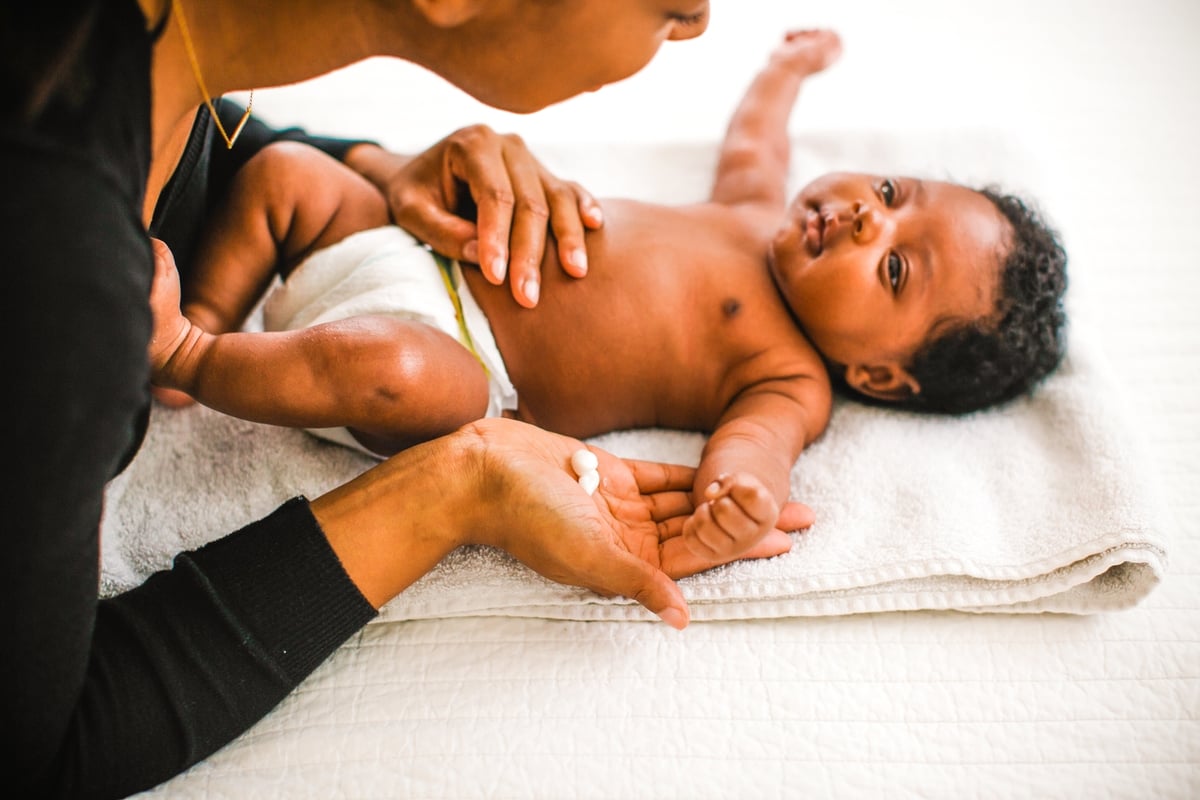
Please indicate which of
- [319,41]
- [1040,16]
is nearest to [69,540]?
[319,41]

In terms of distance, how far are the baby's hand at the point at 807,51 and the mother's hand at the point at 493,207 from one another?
1.94 ft

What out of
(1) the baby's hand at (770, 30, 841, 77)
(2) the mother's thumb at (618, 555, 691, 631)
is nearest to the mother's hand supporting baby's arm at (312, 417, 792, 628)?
(2) the mother's thumb at (618, 555, 691, 631)

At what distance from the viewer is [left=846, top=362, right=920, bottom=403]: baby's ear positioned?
44.8 inches

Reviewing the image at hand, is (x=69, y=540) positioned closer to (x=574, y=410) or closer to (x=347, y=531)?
(x=347, y=531)

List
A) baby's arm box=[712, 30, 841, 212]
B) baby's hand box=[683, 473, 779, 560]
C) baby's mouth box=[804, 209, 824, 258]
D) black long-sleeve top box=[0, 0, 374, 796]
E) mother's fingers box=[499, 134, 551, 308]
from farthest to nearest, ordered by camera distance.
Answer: baby's arm box=[712, 30, 841, 212]
baby's mouth box=[804, 209, 824, 258]
mother's fingers box=[499, 134, 551, 308]
baby's hand box=[683, 473, 779, 560]
black long-sleeve top box=[0, 0, 374, 796]

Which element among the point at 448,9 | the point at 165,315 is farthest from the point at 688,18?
the point at 165,315

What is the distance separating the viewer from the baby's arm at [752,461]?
2.64ft

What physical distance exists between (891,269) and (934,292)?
2.4 inches

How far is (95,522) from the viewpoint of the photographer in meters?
0.62

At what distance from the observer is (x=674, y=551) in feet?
3.00

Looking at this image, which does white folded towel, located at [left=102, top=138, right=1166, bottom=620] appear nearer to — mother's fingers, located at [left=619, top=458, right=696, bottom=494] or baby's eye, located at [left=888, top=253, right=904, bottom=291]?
mother's fingers, located at [left=619, top=458, right=696, bottom=494]

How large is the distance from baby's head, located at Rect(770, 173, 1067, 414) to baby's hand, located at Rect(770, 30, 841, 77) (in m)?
0.46

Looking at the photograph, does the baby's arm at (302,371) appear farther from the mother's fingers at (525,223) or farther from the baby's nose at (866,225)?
the baby's nose at (866,225)

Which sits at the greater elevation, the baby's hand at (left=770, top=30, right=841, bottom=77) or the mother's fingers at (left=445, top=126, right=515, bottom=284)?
the baby's hand at (left=770, top=30, right=841, bottom=77)
